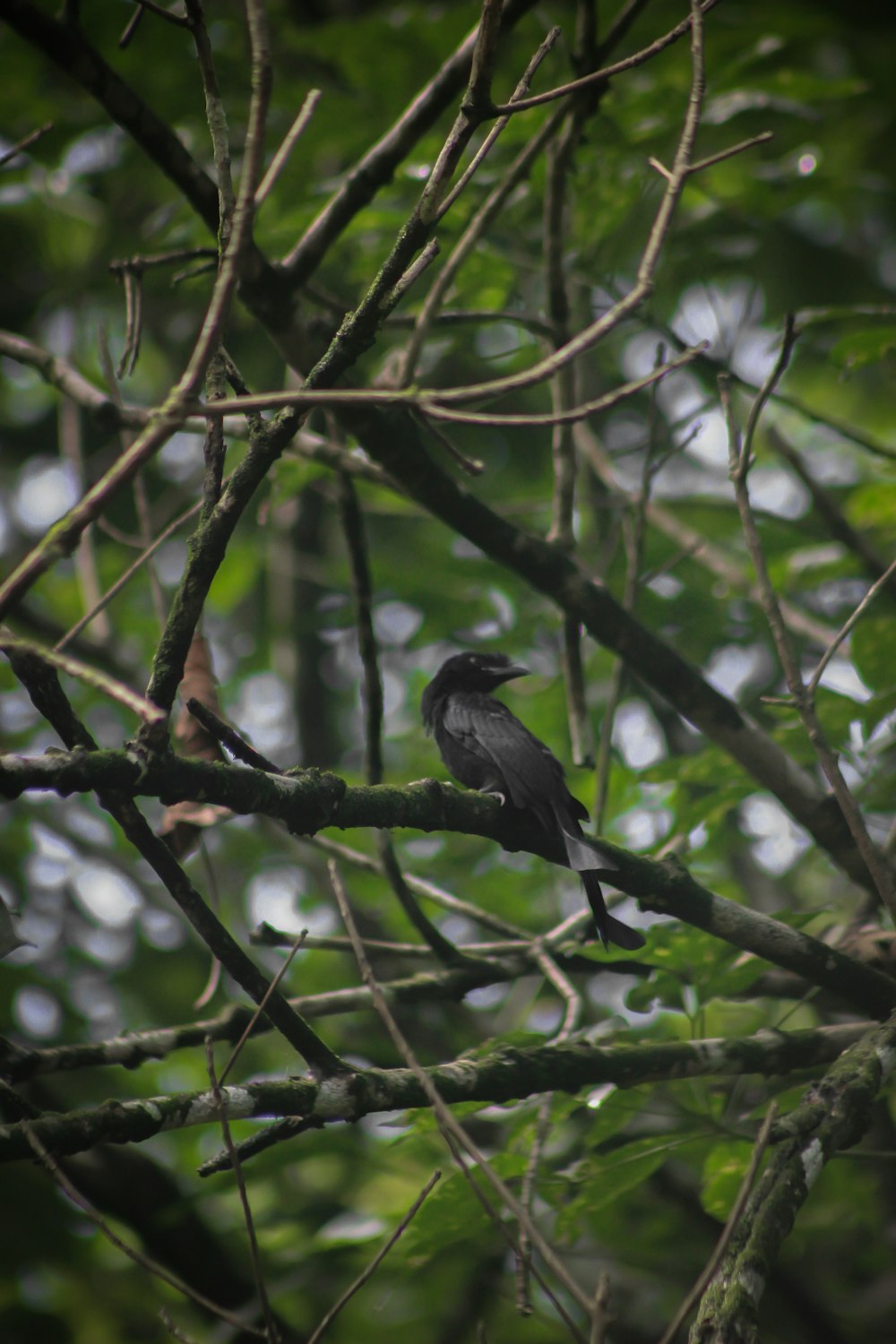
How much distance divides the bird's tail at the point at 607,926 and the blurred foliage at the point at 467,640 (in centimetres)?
5

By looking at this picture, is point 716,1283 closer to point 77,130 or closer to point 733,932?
point 733,932

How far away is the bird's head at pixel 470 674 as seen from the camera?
4.64m

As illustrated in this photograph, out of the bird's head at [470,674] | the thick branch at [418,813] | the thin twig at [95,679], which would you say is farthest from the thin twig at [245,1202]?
the bird's head at [470,674]

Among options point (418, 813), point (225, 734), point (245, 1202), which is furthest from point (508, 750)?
point (245, 1202)

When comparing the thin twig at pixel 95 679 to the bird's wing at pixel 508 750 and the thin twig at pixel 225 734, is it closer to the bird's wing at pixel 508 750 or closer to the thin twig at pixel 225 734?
the thin twig at pixel 225 734

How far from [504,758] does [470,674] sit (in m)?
1.05

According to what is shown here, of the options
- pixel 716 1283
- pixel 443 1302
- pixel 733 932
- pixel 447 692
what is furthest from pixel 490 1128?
pixel 716 1283

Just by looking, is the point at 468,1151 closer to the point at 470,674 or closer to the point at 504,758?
the point at 504,758

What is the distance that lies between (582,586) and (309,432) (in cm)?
121

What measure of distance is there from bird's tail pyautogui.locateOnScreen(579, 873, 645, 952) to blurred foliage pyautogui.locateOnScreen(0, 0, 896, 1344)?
0.17 feet

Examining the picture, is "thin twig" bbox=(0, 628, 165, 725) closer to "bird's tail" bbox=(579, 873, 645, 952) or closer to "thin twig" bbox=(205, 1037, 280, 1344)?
"thin twig" bbox=(205, 1037, 280, 1344)

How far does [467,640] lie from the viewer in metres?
6.66

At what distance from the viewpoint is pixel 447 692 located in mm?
4566

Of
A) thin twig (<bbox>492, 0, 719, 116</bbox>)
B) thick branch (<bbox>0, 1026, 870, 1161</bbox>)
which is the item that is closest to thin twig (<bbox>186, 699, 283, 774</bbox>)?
thick branch (<bbox>0, 1026, 870, 1161</bbox>)
